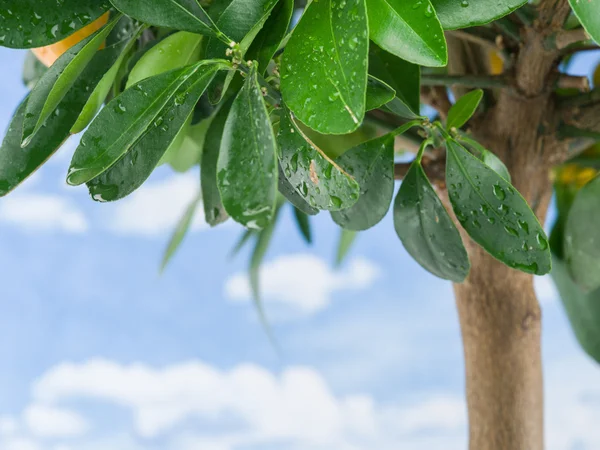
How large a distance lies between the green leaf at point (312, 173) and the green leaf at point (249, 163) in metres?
0.03

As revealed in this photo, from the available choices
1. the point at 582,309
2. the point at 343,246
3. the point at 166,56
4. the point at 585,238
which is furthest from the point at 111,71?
the point at 343,246

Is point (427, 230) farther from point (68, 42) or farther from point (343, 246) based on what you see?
point (343, 246)

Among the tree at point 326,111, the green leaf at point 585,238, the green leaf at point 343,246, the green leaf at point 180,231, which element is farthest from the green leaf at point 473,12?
the green leaf at point 343,246

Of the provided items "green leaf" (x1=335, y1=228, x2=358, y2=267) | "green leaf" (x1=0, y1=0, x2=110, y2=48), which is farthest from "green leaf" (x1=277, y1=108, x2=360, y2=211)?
"green leaf" (x1=335, y1=228, x2=358, y2=267)

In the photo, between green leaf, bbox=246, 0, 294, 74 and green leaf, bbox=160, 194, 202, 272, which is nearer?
green leaf, bbox=246, 0, 294, 74

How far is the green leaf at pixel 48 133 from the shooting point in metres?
0.35

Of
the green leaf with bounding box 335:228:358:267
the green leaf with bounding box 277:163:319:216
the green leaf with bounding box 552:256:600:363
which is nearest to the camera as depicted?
the green leaf with bounding box 277:163:319:216

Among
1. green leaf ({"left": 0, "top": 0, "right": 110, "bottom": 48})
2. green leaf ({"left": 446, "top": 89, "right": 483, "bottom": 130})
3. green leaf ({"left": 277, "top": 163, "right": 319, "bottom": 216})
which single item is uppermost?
green leaf ({"left": 446, "top": 89, "right": 483, "bottom": 130})

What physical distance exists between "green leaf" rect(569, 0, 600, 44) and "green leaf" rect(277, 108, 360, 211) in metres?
0.10

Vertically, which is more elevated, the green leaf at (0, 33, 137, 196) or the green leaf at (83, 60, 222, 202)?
the green leaf at (0, 33, 137, 196)

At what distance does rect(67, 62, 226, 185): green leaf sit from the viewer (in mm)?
281

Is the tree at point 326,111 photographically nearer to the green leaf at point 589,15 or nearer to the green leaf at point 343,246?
the green leaf at point 589,15

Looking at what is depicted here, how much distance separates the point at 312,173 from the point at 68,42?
0.69ft

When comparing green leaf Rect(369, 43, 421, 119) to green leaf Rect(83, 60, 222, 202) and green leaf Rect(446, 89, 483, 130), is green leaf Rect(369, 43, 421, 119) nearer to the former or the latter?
green leaf Rect(446, 89, 483, 130)
